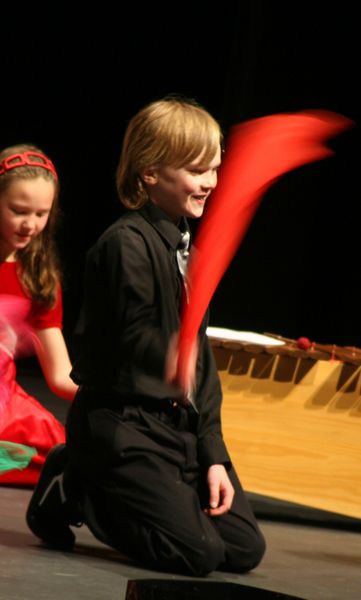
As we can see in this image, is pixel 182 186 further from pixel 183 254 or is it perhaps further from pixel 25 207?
pixel 25 207

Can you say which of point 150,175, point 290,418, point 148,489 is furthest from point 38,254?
point 290,418

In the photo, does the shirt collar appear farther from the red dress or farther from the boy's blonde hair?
the red dress

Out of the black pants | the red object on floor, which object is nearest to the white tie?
the black pants

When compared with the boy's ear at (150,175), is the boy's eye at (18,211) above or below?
below

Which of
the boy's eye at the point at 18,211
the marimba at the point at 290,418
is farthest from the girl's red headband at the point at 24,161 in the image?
the marimba at the point at 290,418

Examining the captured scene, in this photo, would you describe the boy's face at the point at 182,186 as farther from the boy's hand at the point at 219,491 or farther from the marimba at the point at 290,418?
the marimba at the point at 290,418

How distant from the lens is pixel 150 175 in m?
2.82

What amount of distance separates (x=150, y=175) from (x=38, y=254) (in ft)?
1.64

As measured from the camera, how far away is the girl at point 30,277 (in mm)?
3006

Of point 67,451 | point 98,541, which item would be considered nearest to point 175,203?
point 67,451

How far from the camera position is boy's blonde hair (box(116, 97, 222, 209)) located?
110 inches

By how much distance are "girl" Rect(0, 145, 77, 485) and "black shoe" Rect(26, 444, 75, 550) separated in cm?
29

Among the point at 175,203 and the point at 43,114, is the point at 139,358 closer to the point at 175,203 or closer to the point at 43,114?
the point at 175,203

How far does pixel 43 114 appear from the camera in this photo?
19.9 ft
